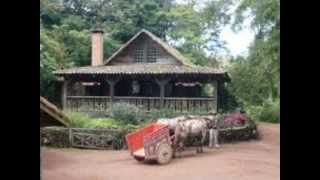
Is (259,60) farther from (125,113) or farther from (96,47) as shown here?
(96,47)

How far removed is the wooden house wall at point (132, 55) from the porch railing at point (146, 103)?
0.38 metres

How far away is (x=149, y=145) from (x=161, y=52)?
37.8 inches

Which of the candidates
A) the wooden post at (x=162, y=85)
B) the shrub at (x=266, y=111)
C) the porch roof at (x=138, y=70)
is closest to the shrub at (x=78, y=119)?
the porch roof at (x=138, y=70)

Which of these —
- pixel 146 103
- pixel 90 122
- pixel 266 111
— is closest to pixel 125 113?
pixel 146 103

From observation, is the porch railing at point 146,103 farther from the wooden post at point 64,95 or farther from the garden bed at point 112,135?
the garden bed at point 112,135

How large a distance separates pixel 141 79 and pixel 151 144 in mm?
725

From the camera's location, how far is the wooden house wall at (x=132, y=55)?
5311 mm

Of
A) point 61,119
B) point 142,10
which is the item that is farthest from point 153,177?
point 142,10

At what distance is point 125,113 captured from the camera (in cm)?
534

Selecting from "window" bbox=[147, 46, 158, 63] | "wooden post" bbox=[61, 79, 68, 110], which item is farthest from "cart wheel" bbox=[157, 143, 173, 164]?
"wooden post" bbox=[61, 79, 68, 110]
